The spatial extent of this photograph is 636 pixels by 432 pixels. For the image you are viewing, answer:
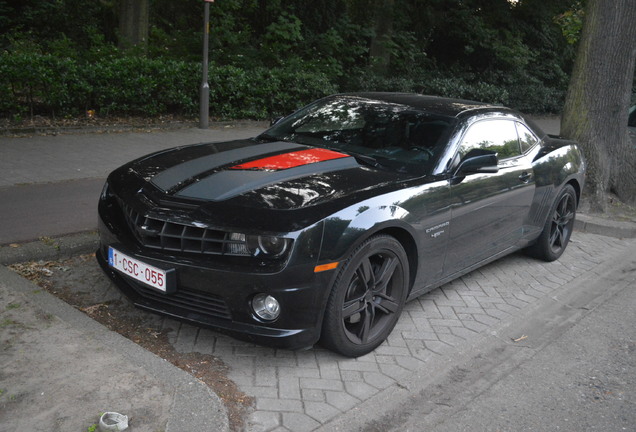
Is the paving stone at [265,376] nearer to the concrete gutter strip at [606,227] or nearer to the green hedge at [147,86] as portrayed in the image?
the concrete gutter strip at [606,227]

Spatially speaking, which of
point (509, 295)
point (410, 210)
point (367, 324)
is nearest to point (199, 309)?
point (367, 324)

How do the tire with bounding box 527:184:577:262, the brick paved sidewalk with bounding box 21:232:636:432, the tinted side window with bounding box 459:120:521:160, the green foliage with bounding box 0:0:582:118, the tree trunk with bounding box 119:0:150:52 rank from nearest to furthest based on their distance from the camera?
the brick paved sidewalk with bounding box 21:232:636:432, the tinted side window with bounding box 459:120:521:160, the tire with bounding box 527:184:577:262, the green foliage with bounding box 0:0:582:118, the tree trunk with bounding box 119:0:150:52

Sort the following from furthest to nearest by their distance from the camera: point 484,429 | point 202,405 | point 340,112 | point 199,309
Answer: point 340,112 → point 199,309 → point 484,429 → point 202,405

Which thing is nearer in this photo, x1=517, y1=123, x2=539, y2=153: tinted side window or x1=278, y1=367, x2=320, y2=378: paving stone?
x1=278, y1=367, x2=320, y2=378: paving stone

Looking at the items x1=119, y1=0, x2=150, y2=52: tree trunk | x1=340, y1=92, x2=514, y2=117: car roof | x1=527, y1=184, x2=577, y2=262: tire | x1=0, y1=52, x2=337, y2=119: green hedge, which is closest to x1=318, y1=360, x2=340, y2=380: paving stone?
x1=340, y1=92, x2=514, y2=117: car roof

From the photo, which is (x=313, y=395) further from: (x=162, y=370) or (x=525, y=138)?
(x=525, y=138)

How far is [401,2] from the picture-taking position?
20.3 meters

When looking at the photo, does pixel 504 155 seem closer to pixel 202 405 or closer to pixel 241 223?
pixel 241 223

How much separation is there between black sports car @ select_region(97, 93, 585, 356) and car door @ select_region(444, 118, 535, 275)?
0.05 feet

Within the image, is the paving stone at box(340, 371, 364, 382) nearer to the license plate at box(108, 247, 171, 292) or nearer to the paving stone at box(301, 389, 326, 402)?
the paving stone at box(301, 389, 326, 402)

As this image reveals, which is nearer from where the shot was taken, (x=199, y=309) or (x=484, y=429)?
(x=484, y=429)

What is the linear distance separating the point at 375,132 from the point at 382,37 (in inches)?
590

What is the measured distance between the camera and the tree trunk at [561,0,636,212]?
8.67 metres

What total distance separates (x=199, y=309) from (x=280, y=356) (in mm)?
636
